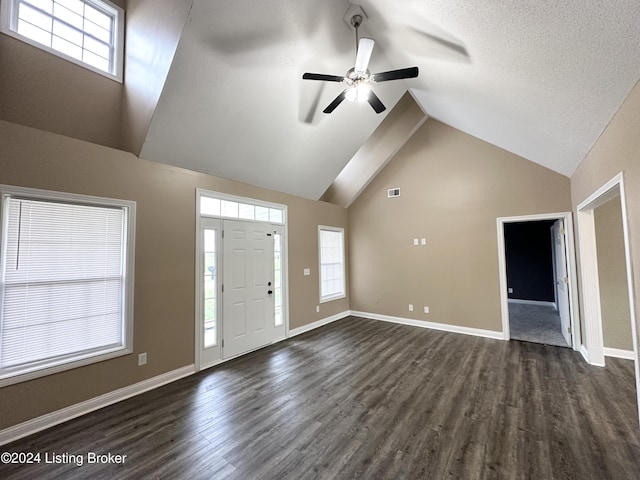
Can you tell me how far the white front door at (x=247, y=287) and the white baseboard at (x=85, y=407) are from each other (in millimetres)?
771

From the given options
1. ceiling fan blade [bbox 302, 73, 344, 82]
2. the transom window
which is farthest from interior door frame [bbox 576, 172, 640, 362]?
the transom window

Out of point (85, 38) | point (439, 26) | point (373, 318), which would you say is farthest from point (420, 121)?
point (85, 38)

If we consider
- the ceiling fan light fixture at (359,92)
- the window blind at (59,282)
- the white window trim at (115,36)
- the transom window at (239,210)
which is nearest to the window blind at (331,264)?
the transom window at (239,210)

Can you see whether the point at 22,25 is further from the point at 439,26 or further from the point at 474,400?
the point at 474,400

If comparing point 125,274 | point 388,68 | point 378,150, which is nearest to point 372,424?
point 125,274

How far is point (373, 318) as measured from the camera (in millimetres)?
6113

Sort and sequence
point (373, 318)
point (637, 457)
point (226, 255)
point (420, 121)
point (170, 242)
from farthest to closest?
point (373, 318) → point (420, 121) → point (226, 255) → point (170, 242) → point (637, 457)

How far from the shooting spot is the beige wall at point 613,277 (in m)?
3.68

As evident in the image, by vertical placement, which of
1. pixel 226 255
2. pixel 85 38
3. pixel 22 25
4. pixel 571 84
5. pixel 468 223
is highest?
pixel 85 38

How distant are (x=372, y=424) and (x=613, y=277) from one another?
4132mm

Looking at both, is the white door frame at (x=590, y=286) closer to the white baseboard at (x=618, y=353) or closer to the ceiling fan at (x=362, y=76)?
the white baseboard at (x=618, y=353)

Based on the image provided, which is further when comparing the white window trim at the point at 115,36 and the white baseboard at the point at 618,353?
the white baseboard at the point at 618,353

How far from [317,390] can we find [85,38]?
15.5ft

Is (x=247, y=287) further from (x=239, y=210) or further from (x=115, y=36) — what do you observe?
(x=115, y=36)
